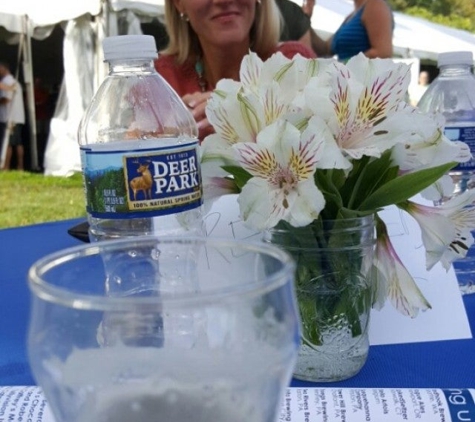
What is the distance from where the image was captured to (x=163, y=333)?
259 mm

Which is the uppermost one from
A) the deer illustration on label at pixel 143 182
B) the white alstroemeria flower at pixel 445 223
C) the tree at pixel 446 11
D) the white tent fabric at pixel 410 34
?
the deer illustration on label at pixel 143 182

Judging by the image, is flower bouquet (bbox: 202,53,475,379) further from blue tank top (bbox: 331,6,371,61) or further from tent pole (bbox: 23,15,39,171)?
tent pole (bbox: 23,15,39,171)

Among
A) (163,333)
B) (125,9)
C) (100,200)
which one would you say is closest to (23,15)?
(125,9)

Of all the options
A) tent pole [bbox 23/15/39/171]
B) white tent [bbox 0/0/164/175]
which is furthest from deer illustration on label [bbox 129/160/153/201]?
tent pole [bbox 23/15/39/171]

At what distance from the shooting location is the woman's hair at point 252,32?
1354 mm

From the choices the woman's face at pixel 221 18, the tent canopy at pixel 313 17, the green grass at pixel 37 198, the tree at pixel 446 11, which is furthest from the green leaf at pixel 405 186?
the tree at pixel 446 11

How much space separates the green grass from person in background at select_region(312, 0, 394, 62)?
1.40 m

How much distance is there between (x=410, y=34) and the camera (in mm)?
5266

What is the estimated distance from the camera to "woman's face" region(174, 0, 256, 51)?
4.05 ft

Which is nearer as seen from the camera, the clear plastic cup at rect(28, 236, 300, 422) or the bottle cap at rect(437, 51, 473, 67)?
the clear plastic cup at rect(28, 236, 300, 422)

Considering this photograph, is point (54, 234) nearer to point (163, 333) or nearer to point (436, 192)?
point (436, 192)

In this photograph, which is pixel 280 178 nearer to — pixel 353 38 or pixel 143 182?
pixel 143 182

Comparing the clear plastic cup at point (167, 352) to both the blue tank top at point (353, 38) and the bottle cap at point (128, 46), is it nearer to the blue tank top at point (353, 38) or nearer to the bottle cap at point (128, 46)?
the bottle cap at point (128, 46)

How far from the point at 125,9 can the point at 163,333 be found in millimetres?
3871
